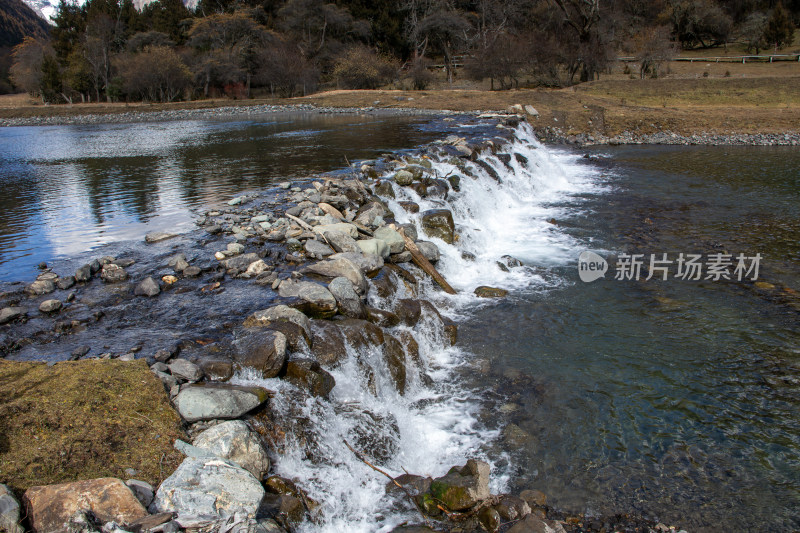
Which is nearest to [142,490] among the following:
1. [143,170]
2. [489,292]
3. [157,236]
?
[489,292]

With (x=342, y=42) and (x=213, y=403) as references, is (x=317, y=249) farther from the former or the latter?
(x=342, y=42)

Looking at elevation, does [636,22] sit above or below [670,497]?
above

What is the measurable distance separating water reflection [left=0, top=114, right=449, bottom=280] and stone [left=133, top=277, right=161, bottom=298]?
2492 millimetres

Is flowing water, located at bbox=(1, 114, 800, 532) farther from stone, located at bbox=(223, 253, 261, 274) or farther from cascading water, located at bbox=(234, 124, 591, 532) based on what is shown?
stone, located at bbox=(223, 253, 261, 274)

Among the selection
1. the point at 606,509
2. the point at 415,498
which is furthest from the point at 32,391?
the point at 606,509

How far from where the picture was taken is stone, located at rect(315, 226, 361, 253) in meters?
8.60

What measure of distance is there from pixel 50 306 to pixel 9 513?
444cm

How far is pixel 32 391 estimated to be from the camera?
448 cm

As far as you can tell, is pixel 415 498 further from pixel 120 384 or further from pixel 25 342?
pixel 25 342

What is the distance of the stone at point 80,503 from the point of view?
3.22 meters

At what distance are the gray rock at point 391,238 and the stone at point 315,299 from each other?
2417mm

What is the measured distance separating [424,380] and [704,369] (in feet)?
12.3

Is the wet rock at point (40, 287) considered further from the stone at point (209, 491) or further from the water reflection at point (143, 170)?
the stone at point (209, 491)

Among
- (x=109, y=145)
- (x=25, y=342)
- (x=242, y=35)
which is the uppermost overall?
(x=242, y=35)
